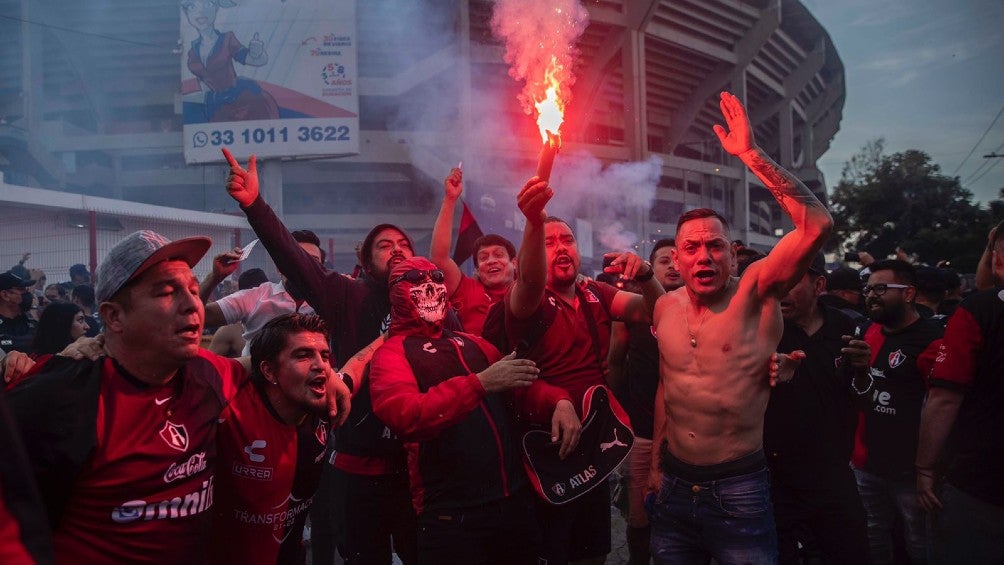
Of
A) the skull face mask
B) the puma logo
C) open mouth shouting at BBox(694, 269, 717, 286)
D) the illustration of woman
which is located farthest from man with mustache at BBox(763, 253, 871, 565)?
the illustration of woman

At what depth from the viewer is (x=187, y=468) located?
6.80 ft

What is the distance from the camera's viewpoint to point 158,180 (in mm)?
29922

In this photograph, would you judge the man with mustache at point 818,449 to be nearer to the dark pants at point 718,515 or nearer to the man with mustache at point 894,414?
the man with mustache at point 894,414

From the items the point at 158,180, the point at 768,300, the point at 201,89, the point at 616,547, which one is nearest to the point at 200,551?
the point at 768,300

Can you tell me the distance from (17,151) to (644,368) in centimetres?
3255

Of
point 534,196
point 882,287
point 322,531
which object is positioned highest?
point 534,196

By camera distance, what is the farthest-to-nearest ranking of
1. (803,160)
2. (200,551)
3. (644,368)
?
1. (803,160)
2. (644,368)
3. (200,551)

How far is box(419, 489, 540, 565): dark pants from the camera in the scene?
2711 mm

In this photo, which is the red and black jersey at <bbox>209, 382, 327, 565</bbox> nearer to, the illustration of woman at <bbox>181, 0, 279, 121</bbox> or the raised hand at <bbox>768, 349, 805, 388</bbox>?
the raised hand at <bbox>768, 349, 805, 388</bbox>

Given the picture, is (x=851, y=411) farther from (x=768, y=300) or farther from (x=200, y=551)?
(x=200, y=551)

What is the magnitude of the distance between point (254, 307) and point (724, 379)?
11.1ft

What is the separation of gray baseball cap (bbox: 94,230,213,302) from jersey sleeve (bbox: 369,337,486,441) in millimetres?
Answer: 1032

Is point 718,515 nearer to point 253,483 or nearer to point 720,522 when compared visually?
point 720,522

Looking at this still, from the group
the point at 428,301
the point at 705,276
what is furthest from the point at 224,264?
the point at 705,276
